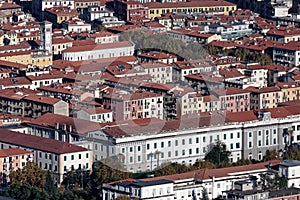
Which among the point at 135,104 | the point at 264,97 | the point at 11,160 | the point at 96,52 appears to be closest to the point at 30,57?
the point at 96,52

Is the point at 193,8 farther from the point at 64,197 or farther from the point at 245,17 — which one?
the point at 64,197

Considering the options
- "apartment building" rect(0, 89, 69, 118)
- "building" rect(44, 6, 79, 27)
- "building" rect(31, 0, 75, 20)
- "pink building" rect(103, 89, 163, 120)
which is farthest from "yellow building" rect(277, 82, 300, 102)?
"building" rect(31, 0, 75, 20)

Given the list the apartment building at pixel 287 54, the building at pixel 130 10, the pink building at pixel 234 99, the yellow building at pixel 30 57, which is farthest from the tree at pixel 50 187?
the building at pixel 130 10

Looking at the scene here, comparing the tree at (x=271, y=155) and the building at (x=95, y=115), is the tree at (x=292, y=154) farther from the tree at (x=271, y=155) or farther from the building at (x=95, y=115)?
the building at (x=95, y=115)

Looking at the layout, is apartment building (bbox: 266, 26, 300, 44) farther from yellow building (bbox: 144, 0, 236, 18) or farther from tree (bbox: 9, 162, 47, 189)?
tree (bbox: 9, 162, 47, 189)

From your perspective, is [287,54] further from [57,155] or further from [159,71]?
[57,155]

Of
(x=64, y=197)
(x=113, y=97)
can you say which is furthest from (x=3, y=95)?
(x=64, y=197)
